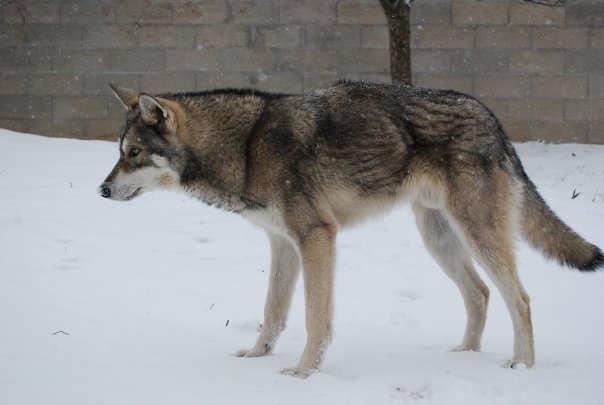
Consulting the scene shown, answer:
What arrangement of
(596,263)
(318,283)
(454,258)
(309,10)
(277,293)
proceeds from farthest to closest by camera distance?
1. (309,10)
2. (454,258)
3. (277,293)
4. (596,263)
5. (318,283)

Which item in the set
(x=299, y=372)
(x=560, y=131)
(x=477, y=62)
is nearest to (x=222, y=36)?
(x=477, y=62)

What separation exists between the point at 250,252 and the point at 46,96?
Result: 5.48m

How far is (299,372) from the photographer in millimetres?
4820

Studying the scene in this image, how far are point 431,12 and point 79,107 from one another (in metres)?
5.15

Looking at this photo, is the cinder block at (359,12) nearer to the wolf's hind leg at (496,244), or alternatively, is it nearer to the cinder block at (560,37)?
the cinder block at (560,37)

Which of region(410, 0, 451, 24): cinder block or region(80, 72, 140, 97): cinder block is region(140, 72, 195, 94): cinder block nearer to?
region(80, 72, 140, 97): cinder block

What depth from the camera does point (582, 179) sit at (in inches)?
386

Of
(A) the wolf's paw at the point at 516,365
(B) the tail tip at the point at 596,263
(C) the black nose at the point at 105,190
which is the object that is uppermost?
(C) the black nose at the point at 105,190

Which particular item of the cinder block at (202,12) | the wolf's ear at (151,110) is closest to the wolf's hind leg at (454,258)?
the wolf's ear at (151,110)

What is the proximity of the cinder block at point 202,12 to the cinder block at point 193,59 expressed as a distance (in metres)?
0.41

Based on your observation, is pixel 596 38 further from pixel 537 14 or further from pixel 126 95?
pixel 126 95

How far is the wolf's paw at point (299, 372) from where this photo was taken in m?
4.79

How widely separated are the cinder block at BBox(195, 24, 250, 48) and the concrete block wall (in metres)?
0.01

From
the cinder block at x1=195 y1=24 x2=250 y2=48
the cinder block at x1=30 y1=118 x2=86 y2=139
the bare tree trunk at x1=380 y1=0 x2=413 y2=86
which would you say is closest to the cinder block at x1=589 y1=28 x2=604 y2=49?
the bare tree trunk at x1=380 y1=0 x2=413 y2=86
